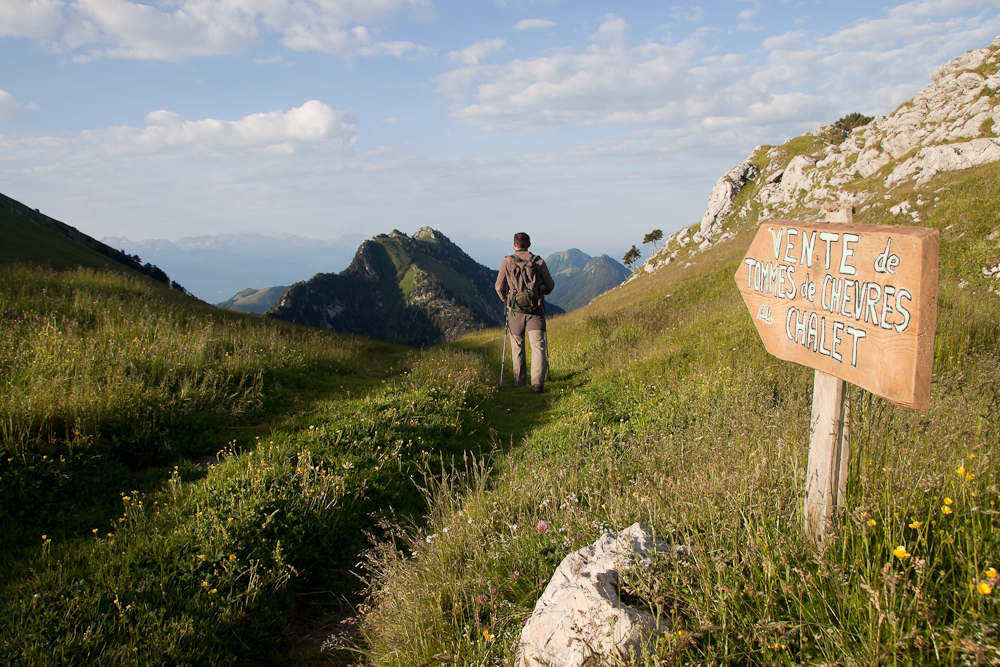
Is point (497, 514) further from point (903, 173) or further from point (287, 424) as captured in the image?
point (903, 173)

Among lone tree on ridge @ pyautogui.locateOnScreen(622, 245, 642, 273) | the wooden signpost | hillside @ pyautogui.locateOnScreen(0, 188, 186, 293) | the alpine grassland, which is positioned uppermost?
lone tree on ridge @ pyautogui.locateOnScreen(622, 245, 642, 273)

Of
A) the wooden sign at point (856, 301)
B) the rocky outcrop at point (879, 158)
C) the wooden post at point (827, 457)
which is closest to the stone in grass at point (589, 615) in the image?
the wooden post at point (827, 457)

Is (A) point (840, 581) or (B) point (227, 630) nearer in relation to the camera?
(A) point (840, 581)

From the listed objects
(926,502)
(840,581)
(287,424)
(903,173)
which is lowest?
(287,424)

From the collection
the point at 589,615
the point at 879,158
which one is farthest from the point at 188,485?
the point at 879,158

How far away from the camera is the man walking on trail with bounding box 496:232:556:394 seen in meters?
10.0

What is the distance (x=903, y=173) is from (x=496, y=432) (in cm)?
3379

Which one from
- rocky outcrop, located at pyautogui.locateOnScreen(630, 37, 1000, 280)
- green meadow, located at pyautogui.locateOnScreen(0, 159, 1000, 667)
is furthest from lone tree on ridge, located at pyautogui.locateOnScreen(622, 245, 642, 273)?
green meadow, located at pyautogui.locateOnScreen(0, 159, 1000, 667)

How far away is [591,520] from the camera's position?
3.58m

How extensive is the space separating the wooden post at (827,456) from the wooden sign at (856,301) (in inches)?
5.5

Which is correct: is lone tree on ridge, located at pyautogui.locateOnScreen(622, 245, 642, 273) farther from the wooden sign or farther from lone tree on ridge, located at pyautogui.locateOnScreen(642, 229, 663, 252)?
the wooden sign

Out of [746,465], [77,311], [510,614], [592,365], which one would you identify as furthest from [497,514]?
[77,311]

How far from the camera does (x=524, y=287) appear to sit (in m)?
10.1

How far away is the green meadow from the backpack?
2.11m
